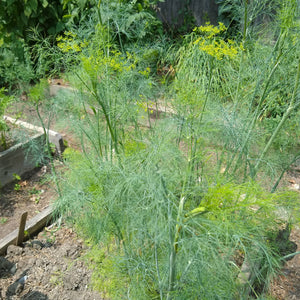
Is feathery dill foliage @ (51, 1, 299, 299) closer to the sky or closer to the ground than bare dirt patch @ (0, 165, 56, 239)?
closer to the sky

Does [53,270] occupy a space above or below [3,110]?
below

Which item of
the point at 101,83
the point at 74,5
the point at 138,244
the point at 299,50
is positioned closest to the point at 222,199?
the point at 138,244

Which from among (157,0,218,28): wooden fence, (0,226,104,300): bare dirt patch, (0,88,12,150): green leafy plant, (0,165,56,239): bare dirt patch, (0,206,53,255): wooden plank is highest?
(157,0,218,28): wooden fence

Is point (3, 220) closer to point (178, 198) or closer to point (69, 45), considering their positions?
point (69, 45)

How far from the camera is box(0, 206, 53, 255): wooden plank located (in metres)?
2.47

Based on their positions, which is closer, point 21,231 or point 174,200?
point 174,200

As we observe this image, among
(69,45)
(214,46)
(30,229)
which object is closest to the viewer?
(214,46)

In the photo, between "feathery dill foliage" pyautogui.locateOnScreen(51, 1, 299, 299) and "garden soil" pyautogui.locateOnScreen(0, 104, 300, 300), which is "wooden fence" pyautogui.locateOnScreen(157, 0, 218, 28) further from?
"garden soil" pyautogui.locateOnScreen(0, 104, 300, 300)

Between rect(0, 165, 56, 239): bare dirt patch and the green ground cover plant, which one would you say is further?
rect(0, 165, 56, 239): bare dirt patch

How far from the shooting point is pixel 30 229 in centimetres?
262

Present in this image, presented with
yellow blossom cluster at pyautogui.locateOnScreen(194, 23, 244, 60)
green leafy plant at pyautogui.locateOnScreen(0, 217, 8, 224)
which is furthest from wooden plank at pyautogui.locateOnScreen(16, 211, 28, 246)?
yellow blossom cluster at pyautogui.locateOnScreen(194, 23, 244, 60)

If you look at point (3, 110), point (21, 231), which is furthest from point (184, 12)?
point (21, 231)

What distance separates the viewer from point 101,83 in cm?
176

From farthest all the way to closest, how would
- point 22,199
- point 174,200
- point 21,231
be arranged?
1. point 22,199
2. point 21,231
3. point 174,200
